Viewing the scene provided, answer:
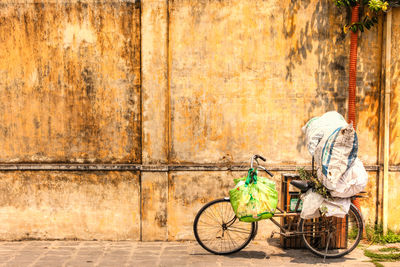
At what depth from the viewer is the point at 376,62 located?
661 cm

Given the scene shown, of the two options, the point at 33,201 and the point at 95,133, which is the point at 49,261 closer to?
the point at 33,201

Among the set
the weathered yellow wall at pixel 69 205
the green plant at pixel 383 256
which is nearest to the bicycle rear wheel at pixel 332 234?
the green plant at pixel 383 256

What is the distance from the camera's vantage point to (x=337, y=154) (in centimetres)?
553

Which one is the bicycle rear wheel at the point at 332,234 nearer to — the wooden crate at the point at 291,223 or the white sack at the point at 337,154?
the wooden crate at the point at 291,223

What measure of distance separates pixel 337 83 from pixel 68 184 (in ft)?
14.8

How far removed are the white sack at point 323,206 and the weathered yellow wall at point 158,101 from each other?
0.98m

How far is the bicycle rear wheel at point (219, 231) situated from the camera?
6.07 meters

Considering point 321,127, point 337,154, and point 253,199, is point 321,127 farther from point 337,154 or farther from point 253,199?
point 253,199

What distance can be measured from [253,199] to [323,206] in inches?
38.6

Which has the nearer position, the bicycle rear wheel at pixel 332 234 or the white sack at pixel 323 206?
the white sack at pixel 323 206

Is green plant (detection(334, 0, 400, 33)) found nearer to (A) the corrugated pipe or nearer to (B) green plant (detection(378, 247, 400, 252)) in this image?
(A) the corrugated pipe

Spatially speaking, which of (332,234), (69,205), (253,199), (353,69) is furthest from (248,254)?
(353,69)

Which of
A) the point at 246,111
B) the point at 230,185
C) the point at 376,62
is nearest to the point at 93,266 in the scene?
the point at 230,185

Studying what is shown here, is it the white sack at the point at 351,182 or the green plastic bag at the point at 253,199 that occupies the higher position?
the white sack at the point at 351,182
